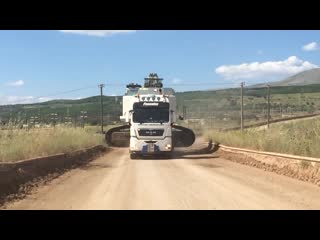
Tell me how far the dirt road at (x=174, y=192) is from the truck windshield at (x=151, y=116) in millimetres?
10680

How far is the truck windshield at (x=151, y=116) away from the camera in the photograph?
99.9ft

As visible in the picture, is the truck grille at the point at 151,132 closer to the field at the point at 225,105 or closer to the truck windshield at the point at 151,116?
the truck windshield at the point at 151,116

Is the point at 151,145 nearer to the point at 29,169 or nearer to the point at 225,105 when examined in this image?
the point at 29,169

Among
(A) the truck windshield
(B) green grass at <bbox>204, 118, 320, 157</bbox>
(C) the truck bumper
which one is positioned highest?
(A) the truck windshield

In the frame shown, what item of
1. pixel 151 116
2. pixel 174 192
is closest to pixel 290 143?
pixel 151 116

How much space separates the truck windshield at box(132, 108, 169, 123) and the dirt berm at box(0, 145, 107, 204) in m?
4.51

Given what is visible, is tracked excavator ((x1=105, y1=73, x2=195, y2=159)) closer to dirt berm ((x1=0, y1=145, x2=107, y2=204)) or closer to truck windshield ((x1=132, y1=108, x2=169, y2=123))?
truck windshield ((x1=132, y1=108, x2=169, y2=123))

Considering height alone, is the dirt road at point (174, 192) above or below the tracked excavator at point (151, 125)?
below

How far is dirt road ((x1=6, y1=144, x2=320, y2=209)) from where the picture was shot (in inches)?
450

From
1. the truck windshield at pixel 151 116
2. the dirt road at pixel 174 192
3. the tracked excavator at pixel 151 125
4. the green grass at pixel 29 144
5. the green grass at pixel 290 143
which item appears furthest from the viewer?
the truck windshield at pixel 151 116

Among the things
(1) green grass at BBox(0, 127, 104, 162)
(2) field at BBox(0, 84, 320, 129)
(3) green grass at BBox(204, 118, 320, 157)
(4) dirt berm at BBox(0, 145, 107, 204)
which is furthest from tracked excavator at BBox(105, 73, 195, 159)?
(2) field at BBox(0, 84, 320, 129)

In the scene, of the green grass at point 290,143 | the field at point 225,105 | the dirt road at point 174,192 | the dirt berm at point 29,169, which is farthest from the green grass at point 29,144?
the field at point 225,105

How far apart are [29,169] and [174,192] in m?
6.55
